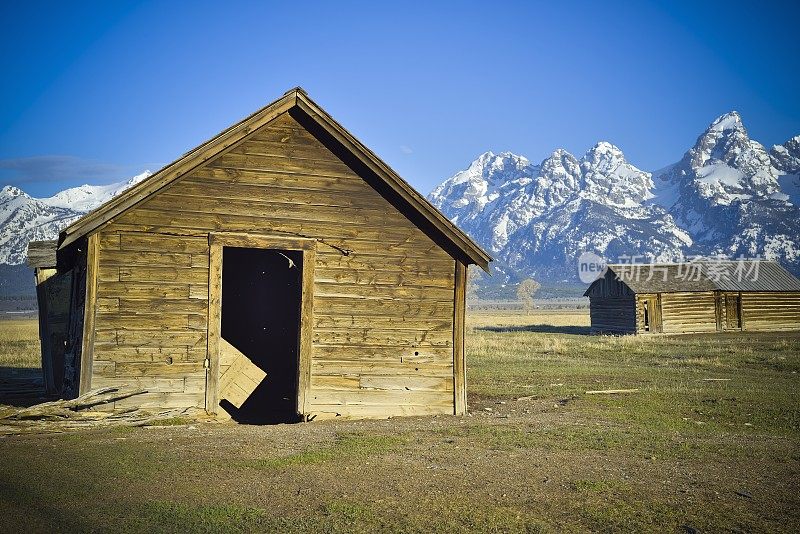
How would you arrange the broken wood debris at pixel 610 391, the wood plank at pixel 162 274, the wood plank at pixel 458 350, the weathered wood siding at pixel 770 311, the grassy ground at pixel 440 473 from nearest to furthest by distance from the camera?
1. the grassy ground at pixel 440 473
2. the wood plank at pixel 162 274
3. the wood plank at pixel 458 350
4. the broken wood debris at pixel 610 391
5. the weathered wood siding at pixel 770 311

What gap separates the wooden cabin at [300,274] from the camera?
12.0 metres

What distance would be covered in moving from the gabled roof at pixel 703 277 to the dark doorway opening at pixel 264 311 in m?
33.7

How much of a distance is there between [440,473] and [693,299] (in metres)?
44.1

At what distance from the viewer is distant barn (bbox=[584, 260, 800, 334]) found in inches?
1811

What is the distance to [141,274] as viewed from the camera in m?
12.1

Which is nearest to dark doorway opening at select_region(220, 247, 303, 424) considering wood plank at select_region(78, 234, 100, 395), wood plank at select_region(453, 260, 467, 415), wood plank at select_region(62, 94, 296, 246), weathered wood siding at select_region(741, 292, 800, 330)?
wood plank at select_region(62, 94, 296, 246)

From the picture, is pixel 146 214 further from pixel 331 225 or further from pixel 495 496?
pixel 495 496

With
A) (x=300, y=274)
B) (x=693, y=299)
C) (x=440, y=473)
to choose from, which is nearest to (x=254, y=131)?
(x=300, y=274)

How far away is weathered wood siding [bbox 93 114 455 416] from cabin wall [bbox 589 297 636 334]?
35715 mm

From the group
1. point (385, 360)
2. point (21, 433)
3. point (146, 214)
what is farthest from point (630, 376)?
point (21, 433)

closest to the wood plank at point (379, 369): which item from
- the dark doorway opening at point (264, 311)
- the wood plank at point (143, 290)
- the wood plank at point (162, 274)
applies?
the wood plank at point (162, 274)

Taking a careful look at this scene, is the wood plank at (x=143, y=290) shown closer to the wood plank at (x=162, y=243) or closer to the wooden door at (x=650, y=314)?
the wood plank at (x=162, y=243)

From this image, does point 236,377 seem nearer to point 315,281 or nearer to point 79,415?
point 315,281

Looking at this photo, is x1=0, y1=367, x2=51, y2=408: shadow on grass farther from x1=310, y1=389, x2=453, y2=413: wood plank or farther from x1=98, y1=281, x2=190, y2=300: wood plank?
x1=310, y1=389, x2=453, y2=413: wood plank
